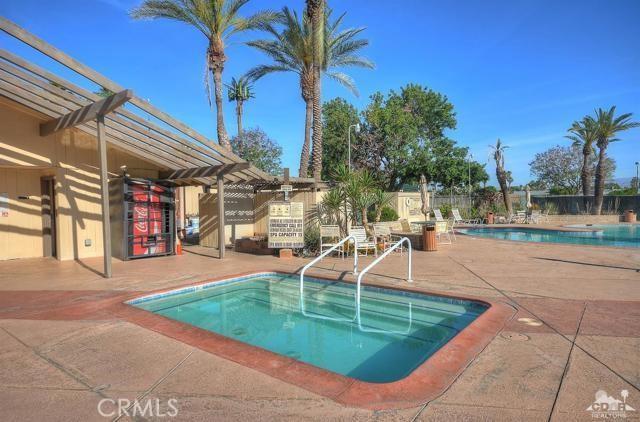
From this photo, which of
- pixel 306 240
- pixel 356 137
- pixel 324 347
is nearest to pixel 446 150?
pixel 356 137

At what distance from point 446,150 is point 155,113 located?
3088cm

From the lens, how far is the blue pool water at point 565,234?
17.3 m

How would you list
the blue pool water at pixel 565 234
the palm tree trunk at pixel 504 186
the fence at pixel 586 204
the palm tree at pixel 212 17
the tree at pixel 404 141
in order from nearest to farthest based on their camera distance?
the palm tree at pixel 212 17
the blue pool water at pixel 565 234
the palm tree trunk at pixel 504 186
the fence at pixel 586 204
the tree at pixel 404 141

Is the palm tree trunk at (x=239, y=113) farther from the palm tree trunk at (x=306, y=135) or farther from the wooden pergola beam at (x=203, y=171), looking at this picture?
the wooden pergola beam at (x=203, y=171)

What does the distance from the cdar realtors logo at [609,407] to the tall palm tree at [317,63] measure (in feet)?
48.0

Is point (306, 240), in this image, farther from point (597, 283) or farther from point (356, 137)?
point (356, 137)

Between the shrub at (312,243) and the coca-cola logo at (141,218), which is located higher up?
the coca-cola logo at (141,218)

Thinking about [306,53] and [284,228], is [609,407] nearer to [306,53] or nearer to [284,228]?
[284,228]

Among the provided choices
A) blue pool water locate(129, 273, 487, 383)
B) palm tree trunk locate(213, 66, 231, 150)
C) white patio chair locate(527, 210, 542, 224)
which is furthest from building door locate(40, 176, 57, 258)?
white patio chair locate(527, 210, 542, 224)

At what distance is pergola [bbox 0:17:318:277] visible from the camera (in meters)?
7.29

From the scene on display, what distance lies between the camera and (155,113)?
8.41 metres

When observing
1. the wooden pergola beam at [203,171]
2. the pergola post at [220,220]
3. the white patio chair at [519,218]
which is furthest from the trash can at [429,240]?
the white patio chair at [519,218]

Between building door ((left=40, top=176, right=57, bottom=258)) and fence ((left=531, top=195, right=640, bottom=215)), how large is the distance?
32.3 m

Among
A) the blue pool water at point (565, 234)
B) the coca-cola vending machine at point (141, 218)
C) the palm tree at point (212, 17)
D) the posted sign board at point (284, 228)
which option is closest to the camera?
the coca-cola vending machine at point (141, 218)
